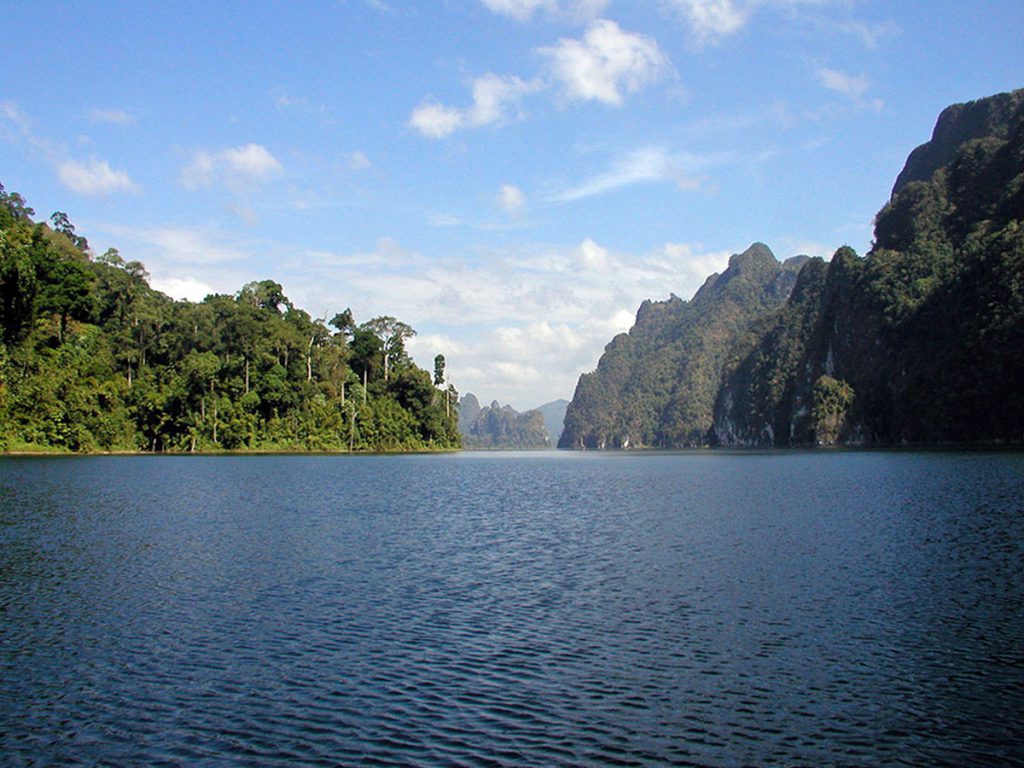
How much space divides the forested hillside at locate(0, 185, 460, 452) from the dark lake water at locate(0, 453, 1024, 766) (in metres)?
60.5

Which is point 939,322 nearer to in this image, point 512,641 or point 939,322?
point 939,322

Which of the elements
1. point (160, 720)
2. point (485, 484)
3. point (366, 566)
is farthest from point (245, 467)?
point (160, 720)

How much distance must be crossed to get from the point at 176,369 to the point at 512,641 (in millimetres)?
110880

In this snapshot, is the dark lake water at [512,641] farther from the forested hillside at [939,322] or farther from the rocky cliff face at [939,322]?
the rocky cliff face at [939,322]

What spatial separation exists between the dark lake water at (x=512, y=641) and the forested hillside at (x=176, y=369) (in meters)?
60.5

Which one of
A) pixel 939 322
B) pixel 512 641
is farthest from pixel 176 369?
pixel 939 322

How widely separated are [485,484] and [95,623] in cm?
4684

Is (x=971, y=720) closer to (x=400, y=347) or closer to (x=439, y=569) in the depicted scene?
(x=439, y=569)

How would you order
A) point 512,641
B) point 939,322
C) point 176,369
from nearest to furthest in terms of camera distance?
point 512,641
point 176,369
point 939,322

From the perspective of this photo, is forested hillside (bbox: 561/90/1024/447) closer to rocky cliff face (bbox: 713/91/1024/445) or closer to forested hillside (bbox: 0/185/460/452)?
rocky cliff face (bbox: 713/91/1024/445)

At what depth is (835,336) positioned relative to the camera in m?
196

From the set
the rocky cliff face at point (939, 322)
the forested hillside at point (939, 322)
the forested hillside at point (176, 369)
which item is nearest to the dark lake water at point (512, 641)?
the forested hillside at point (176, 369)

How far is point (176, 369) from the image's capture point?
115312mm

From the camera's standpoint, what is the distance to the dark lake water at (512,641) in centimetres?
1147
